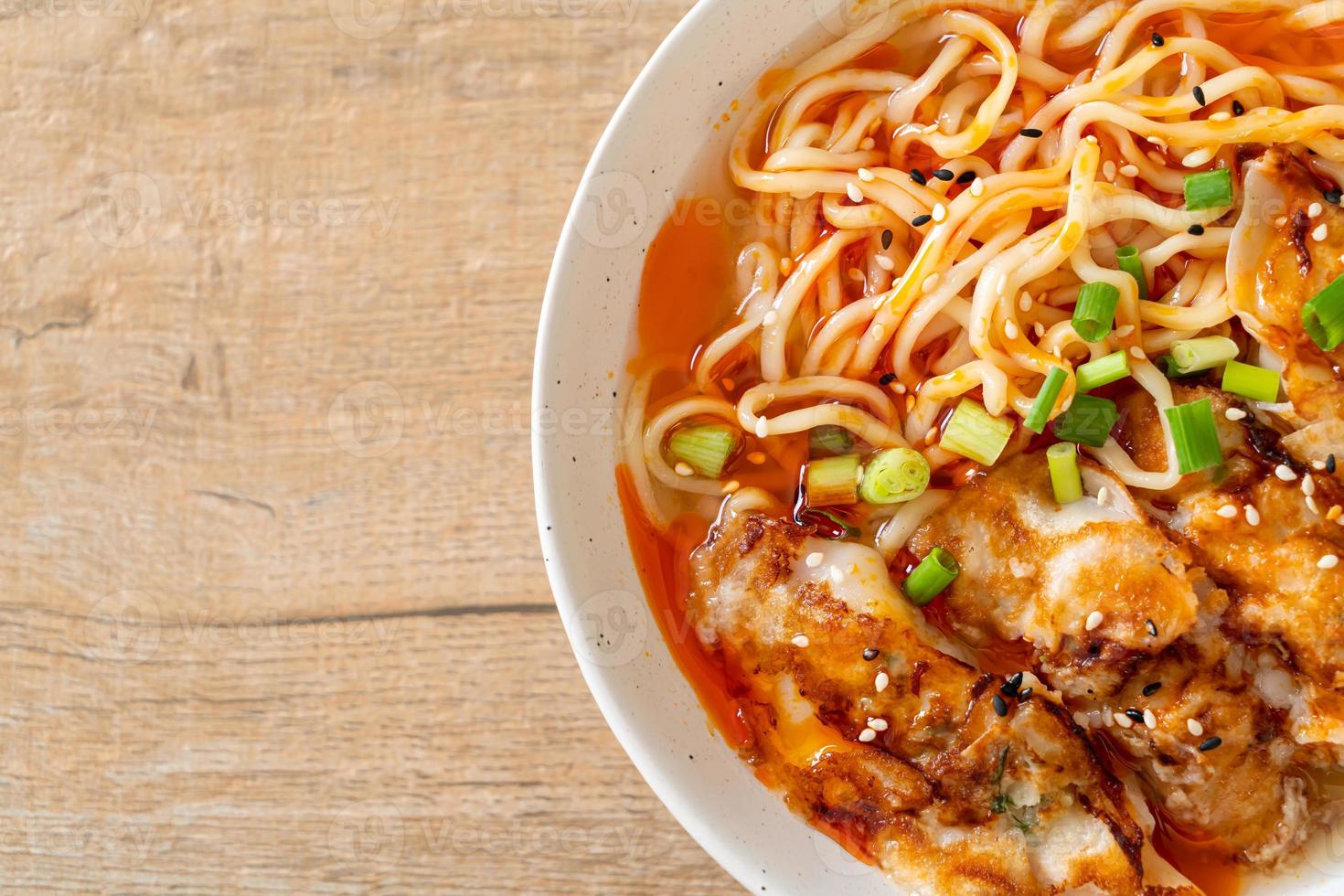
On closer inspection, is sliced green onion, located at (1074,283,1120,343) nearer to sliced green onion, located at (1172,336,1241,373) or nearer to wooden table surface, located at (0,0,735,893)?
sliced green onion, located at (1172,336,1241,373)

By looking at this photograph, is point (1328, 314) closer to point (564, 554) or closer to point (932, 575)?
point (932, 575)

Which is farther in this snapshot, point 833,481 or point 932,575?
point 833,481

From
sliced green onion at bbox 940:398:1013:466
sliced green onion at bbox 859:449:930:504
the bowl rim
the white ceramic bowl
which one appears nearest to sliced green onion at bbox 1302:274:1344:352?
sliced green onion at bbox 940:398:1013:466

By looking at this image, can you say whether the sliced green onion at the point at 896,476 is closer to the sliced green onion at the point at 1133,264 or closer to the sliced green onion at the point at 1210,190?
the sliced green onion at the point at 1133,264

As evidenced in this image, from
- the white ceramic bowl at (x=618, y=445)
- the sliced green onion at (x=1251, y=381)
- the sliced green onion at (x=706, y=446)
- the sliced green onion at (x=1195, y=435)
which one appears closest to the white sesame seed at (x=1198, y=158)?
the sliced green onion at (x=1251, y=381)

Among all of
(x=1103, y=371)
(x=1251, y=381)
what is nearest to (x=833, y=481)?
(x=1103, y=371)

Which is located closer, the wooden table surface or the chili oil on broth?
the chili oil on broth
